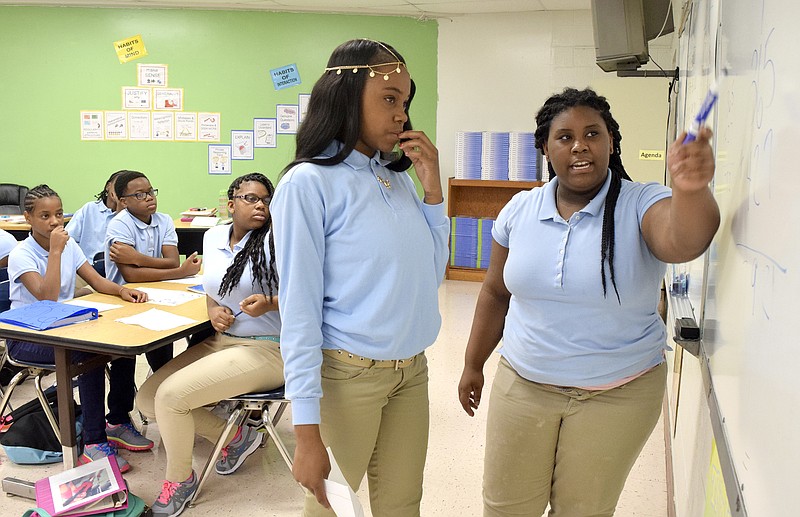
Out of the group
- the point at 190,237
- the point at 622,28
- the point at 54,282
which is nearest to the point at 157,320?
the point at 54,282

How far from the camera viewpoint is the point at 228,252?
2.79 meters

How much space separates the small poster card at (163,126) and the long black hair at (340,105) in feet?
20.6

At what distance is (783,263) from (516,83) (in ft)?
21.8

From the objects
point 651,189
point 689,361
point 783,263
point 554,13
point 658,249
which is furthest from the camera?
point 554,13

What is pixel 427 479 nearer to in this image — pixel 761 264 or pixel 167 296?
pixel 167 296

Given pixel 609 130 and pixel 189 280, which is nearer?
pixel 609 130

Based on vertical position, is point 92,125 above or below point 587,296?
above

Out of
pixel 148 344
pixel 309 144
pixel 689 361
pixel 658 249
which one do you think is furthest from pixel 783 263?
pixel 148 344

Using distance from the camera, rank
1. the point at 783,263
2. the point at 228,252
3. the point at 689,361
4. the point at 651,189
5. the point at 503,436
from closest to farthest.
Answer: the point at 783,263 → the point at 651,189 → the point at 503,436 → the point at 689,361 → the point at 228,252

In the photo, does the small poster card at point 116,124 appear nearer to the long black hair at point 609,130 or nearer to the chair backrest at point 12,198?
the chair backrest at point 12,198

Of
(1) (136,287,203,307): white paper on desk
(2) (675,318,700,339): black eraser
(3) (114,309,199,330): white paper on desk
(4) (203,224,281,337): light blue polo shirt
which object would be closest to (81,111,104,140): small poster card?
(1) (136,287,203,307): white paper on desk

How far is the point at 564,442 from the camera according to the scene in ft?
5.08

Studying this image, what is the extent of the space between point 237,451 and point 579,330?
1.97 m

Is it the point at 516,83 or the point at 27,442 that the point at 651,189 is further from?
the point at 516,83
